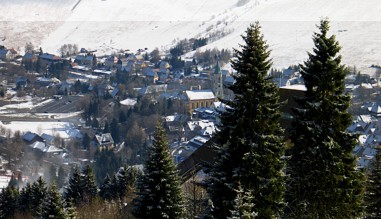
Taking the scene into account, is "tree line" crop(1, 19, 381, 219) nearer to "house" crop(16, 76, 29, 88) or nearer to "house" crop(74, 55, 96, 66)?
"house" crop(16, 76, 29, 88)

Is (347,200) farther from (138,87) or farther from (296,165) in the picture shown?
(138,87)

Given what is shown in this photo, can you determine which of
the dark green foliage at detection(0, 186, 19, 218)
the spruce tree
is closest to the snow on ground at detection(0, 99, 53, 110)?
the dark green foliage at detection(0, 186, 19, 218)

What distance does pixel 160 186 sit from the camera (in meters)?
10.7

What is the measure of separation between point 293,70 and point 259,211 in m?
70.2

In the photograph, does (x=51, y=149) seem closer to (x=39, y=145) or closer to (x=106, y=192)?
(x=39, y=145)

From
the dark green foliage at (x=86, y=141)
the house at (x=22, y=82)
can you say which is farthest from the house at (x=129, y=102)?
the house at (x=22, y=82)

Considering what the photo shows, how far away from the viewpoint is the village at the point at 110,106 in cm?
4719

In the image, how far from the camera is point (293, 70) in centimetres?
7669

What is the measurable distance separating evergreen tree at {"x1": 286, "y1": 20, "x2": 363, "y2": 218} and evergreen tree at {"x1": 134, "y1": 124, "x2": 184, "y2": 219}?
258cm

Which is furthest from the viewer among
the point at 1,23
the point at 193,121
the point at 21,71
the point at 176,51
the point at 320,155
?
the point at 1,23

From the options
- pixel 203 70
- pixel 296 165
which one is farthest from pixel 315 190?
pixel 203 70

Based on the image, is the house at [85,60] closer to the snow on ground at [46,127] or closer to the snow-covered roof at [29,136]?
the snow on ground at [46,127]

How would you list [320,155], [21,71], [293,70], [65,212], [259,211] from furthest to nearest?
1. [21,71]
2. [293,70]
3. [65,212]
4. [320,155]
5. [259,211]

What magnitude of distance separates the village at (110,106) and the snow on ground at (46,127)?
105 mm
